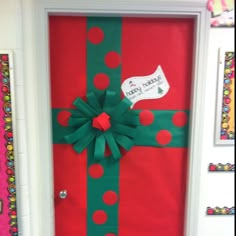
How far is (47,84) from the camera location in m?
1.42

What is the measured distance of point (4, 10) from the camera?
1329 mm

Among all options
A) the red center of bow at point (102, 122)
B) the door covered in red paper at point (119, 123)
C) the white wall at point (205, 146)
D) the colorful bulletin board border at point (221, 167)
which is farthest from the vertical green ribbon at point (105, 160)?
the colorful bulletin board border at point (221, 167)

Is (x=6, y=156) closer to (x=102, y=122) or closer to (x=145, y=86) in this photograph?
(x=102, y=122)

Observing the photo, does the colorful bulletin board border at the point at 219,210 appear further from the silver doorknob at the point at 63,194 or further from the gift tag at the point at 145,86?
the silver doorknob at the point at 63,194

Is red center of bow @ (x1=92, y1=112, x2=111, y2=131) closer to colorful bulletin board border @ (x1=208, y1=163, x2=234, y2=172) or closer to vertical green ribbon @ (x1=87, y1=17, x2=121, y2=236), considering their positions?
vertical green ribbon @ (x1=87, y1=17, x2=121, y2=236)

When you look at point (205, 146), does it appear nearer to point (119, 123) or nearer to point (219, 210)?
point (219, 210)

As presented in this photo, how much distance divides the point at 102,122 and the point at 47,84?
0.35 metres

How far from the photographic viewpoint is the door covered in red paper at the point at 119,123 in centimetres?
147

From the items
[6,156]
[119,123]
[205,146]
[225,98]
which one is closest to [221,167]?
[205,146]

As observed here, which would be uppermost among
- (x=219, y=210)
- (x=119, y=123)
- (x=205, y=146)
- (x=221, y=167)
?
(x=119, y=123)

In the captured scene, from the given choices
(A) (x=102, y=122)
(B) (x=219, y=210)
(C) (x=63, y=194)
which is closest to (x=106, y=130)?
(A) (x=102, y=122)

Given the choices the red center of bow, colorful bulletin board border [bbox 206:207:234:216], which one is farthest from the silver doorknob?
colorful bulletin board border [bbox 206:207:234:216]

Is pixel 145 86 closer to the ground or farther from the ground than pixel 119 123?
farther from the ground

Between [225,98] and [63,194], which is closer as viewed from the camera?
[225,98]
